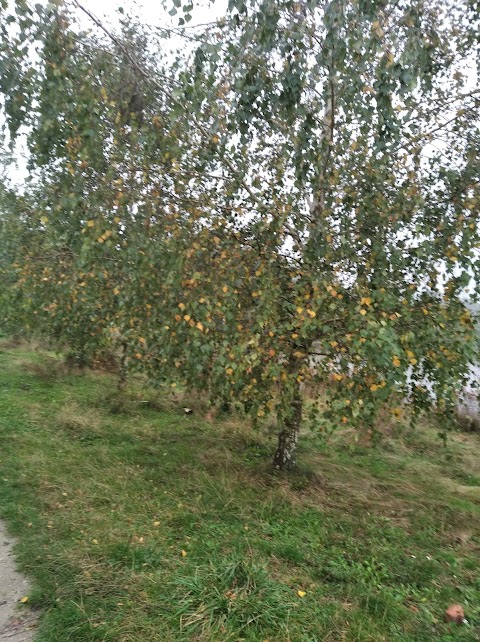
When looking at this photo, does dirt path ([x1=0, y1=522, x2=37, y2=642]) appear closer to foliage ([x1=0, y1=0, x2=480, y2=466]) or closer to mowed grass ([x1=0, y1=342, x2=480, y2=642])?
mowed grass ([x1=0, y1=342, x2=480, y2=642])

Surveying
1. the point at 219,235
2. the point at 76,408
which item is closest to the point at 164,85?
the point at 219,235

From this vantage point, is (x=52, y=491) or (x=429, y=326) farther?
(x=52, y=491)

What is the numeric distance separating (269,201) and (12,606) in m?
3.90

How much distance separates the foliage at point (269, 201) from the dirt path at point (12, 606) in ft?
6.87

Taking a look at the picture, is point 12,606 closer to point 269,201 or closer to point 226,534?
point 226,534

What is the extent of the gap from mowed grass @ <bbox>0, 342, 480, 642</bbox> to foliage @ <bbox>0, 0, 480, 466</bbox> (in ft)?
3.87

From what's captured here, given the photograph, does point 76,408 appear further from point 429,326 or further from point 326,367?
point 429,326

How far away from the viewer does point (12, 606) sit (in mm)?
3223

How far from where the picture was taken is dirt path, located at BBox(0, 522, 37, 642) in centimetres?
294

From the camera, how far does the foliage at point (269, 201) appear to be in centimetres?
389

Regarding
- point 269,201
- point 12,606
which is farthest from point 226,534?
point 269,201

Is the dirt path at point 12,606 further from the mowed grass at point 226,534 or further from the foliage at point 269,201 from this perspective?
the foliage at point 269,201

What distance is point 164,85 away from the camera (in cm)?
480

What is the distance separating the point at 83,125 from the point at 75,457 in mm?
3946
